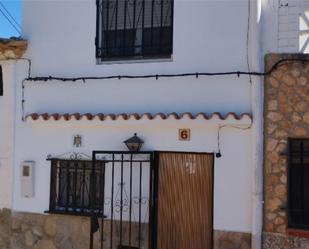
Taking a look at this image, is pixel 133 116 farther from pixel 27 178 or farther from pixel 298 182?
pixel 298 182

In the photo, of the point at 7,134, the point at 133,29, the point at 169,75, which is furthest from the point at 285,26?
the point at 7,134

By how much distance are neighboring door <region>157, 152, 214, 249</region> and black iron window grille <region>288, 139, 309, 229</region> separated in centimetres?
122

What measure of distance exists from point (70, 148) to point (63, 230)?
1.46 metres

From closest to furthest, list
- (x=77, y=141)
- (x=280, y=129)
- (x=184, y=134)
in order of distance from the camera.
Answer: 1. (x=280, y=129)
2. (x=184, y=134)
3. (x=77, y=141)

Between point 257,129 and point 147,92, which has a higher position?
point 147,92

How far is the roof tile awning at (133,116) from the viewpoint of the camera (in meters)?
6.99

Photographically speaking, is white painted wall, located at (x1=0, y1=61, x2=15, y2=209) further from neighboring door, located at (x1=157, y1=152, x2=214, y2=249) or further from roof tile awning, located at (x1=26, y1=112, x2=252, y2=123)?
neighboring door, located at (x1=157, y1=152, x2=214, y2=249)

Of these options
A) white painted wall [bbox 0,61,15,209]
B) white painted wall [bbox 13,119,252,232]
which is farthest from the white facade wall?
white painted wall [bbox 0,61,15,209]

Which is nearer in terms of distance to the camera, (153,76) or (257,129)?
(257,129)

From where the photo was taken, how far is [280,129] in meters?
6.88

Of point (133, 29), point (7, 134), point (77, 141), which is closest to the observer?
point (77, 141)

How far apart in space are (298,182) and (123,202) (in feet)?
9.40

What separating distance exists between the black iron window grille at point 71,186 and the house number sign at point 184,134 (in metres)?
1.65

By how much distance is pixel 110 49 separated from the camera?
8141 mm
